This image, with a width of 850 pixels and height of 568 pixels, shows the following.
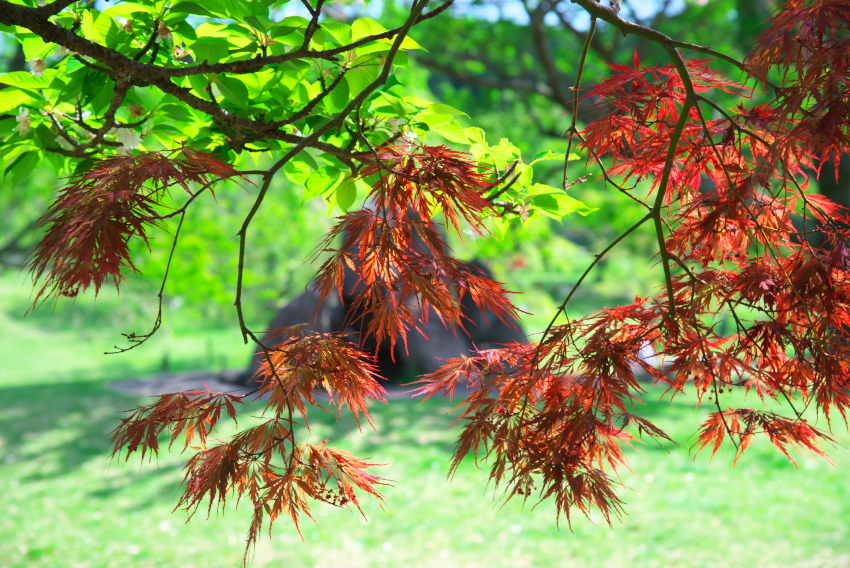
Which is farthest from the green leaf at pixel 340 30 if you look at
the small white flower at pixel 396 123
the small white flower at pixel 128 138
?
the small white flower at pixel 128 138

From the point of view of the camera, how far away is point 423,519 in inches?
164

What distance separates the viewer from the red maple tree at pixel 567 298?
1064 millimetres

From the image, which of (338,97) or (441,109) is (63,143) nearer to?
(338,97)

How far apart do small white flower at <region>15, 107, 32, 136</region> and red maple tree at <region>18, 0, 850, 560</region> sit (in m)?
0.50

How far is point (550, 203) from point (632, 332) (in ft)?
1.48

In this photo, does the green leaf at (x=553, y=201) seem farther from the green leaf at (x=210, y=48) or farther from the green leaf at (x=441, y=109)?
the green leaf at (x=210, y=48)

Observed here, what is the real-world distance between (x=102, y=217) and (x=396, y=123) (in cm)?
66

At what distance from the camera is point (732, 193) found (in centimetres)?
122

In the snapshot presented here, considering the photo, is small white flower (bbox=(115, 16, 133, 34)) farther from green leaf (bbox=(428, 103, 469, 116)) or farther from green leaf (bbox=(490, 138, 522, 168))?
green leaf (bbox=(490, 138, 522, 168))

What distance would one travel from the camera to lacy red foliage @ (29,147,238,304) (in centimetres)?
100

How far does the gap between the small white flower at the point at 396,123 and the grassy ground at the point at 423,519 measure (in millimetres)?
1904

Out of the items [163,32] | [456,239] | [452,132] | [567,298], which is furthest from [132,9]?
[456,239]

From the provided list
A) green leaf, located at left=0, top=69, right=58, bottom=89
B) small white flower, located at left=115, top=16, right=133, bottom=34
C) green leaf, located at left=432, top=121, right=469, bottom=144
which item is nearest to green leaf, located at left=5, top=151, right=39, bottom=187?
green leaf, located at left=0, top=69, right=58, bottom=89

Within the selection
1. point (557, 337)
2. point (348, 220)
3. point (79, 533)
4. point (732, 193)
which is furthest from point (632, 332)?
point (79, 533)
